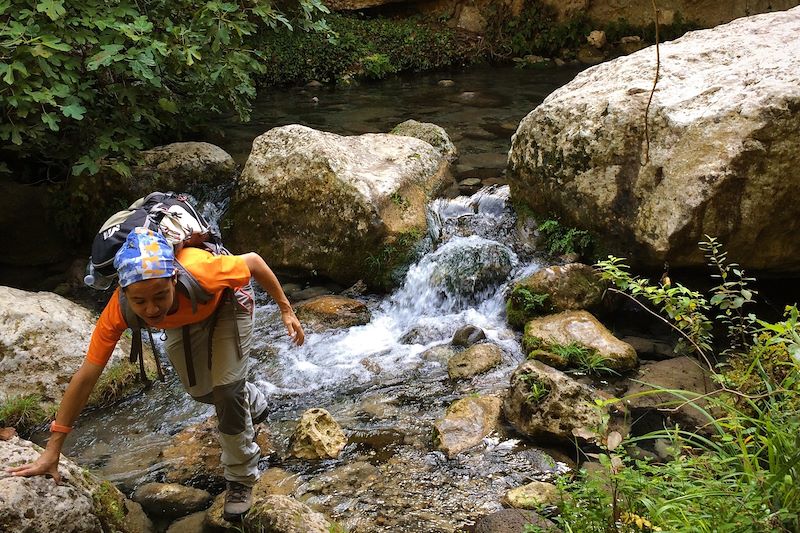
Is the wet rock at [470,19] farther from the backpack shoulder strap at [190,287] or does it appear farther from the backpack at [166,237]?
the backpack shoulder strap at [190,287]

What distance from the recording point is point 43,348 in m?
5.08

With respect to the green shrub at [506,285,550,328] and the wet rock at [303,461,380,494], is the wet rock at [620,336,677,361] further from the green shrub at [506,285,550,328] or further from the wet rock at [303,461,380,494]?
the wet rock at [303,461,380,494]

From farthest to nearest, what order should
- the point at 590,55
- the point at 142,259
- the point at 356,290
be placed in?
1. the point at 590,55
2. the point at 356,290
3. the point at 142,259

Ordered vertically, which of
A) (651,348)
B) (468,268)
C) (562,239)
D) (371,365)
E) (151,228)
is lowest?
(371,365)

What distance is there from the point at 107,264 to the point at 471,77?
1278cm

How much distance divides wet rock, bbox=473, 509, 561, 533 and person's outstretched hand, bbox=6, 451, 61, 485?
7.06ft

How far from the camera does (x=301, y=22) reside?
718cm

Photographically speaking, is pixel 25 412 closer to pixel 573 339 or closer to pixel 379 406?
pixel 379 406

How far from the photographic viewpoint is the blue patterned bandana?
2.61 meters

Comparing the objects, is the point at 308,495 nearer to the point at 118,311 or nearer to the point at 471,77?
the point at 118,311

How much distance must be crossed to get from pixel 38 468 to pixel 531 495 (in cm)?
255

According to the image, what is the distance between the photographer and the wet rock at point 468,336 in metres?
5.83

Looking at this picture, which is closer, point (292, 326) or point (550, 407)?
point (292, 326)

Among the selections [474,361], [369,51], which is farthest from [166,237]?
[369,51]
